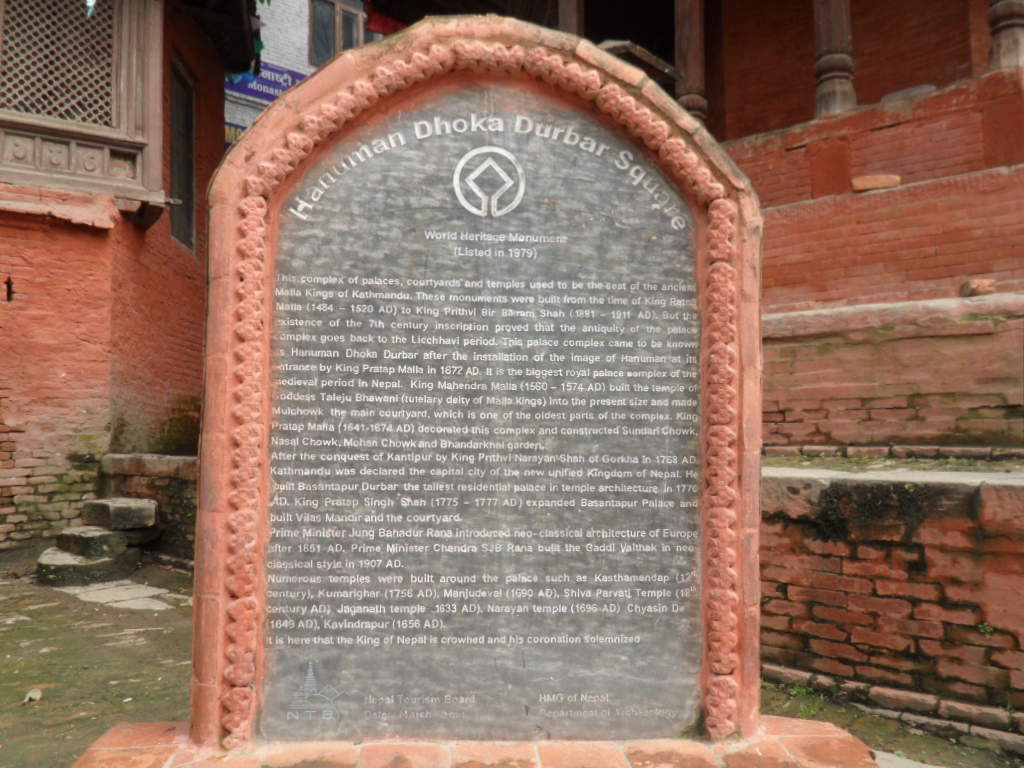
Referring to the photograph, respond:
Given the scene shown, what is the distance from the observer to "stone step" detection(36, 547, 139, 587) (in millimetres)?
6738

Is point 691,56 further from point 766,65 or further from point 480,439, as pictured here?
point 480,439

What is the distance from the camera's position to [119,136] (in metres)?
8.20

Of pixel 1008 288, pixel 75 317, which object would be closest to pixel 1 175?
pixel 75 317

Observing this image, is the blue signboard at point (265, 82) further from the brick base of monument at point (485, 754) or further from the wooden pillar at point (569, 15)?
the brick base of monument at point (485, 754)

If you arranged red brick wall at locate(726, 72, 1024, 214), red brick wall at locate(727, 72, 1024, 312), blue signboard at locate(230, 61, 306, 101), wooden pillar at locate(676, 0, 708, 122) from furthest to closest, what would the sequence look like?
blue signboard at locate(230, 61, 306, 101) < wooden pillar at locate(676, 0, 708, 122) < red brick wall at locate(726, 72, 1024, 214) < red brick wall at locate(727, 72, 1024, 312)

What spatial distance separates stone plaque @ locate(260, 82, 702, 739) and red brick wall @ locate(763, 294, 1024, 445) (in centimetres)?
337

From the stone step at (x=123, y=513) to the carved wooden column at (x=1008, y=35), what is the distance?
8.88 metres

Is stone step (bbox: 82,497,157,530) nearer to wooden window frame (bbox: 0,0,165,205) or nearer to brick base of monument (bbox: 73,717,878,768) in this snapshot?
wooden window frame (bbox: 0,0,165,205)

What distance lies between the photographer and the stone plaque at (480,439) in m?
2.45

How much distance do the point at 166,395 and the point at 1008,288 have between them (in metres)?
9.46

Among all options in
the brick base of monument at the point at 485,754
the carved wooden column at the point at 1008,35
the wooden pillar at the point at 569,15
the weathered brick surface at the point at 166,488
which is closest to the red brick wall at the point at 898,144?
the carved wooden column at the point at 1008,35

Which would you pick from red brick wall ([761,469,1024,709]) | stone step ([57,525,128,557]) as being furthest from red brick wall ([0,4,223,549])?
red brick wall ([761,469,1024,709])

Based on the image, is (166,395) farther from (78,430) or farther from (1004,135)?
(1004,135)

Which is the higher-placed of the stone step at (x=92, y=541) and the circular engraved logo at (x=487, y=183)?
the circular engraved logo at (x=487, y=183)
